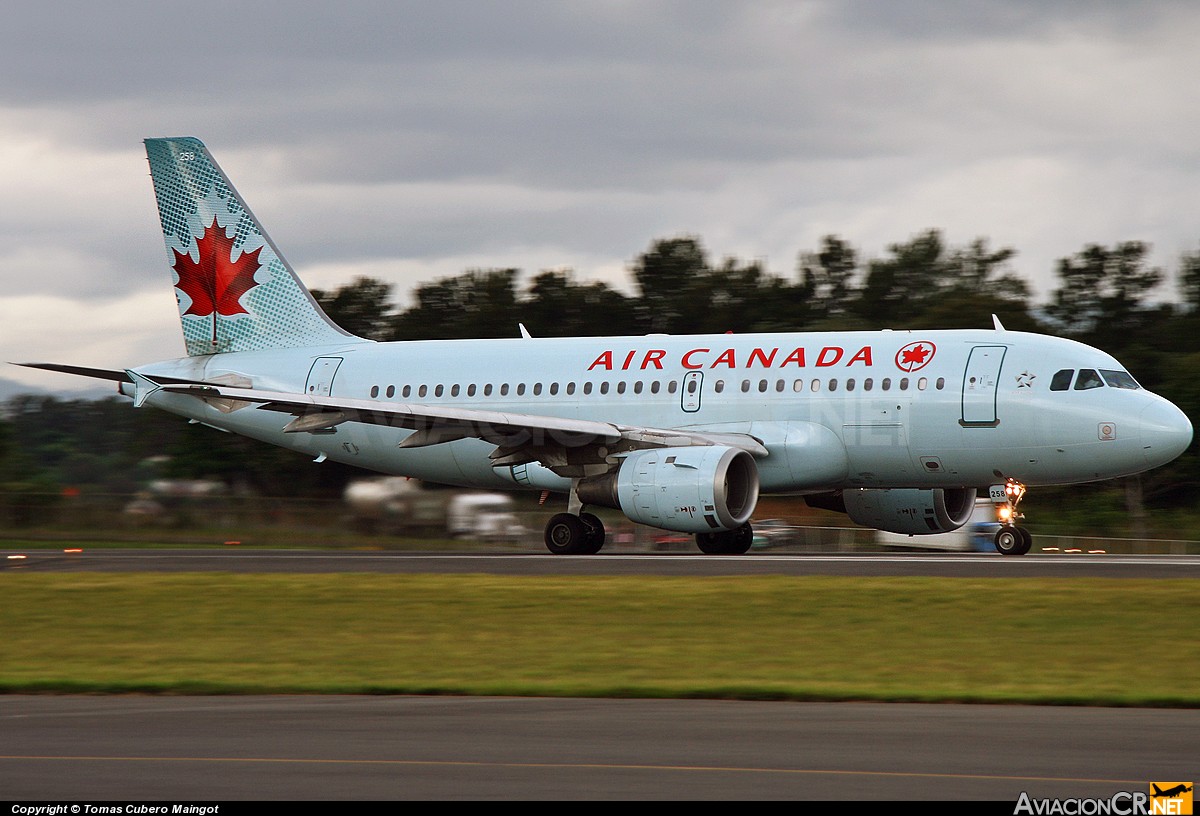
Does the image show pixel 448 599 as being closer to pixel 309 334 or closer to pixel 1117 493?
pixel 309 334

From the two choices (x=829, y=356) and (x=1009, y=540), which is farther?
(x=829, y=356)

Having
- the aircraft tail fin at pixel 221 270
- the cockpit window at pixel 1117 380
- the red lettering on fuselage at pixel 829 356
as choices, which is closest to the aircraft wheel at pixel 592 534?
the red lettering on fuselage at pixel 829 356

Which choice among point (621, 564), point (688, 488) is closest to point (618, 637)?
point (621, 564)

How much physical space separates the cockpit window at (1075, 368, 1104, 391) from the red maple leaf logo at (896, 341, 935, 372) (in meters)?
2.63

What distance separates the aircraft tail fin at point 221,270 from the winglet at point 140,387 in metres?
3.74

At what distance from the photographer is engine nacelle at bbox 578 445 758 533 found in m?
28.2

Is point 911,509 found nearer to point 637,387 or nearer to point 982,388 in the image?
point 982,388

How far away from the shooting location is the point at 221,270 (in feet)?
125

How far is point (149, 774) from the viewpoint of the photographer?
9422 millimetres

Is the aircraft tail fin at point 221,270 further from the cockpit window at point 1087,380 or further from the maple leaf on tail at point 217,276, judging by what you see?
the cockpit window at point 1087,380

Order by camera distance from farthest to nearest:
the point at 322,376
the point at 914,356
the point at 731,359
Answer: the point at 322,376 → the point at 731,359 → the point at 914,356

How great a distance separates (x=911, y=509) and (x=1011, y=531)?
321cm

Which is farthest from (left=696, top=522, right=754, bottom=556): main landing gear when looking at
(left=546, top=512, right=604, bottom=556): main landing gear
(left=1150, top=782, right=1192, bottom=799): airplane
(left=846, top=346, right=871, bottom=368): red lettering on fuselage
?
(left=1150, top=782, right=1192, bottom=799): airplane

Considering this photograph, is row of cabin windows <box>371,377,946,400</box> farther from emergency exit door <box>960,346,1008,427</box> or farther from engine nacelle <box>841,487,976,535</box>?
engine nacelle <box>841,487,976,535</box>
